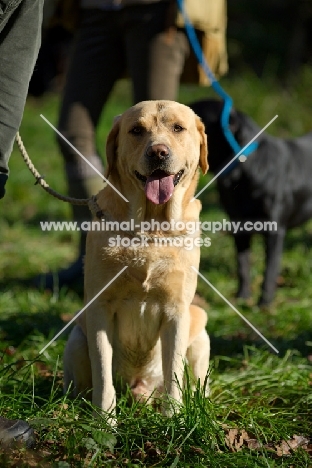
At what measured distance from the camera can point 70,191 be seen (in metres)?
4.08

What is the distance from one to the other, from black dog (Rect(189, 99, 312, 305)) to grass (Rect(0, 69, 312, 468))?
27cm

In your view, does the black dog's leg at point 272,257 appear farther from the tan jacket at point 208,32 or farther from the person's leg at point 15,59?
the person's leg at point 15,59

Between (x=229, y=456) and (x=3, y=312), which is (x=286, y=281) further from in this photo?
(x=229, y=456)

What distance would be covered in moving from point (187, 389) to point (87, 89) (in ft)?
6.90

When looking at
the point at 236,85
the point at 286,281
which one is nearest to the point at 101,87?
the point at 286,281

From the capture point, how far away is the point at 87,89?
12.6 ft

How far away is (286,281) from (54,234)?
83.7 inches

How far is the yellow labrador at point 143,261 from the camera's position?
248cm

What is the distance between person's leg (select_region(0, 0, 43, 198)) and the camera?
2.25 m

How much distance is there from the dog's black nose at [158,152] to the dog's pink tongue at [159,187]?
0.08 metres

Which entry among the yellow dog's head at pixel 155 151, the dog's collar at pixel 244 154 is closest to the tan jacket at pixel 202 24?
the dog's collar at pixel 244 154

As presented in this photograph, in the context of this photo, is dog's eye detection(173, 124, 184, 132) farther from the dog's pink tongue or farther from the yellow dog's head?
the dog's pink tongue

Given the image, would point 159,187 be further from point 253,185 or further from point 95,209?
point 253,185

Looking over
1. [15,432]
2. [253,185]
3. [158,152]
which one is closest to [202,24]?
[253,185]
